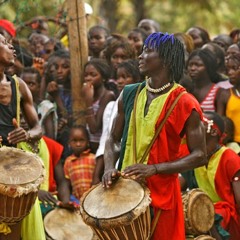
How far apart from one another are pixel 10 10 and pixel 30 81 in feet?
38.3

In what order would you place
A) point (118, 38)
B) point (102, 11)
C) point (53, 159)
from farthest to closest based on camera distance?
1. point (102, 11)
2. point (118, 38)
3. point (53, 159)

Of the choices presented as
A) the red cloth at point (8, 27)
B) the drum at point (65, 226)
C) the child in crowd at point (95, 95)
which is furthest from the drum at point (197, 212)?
the red cloth at point (8, 27)

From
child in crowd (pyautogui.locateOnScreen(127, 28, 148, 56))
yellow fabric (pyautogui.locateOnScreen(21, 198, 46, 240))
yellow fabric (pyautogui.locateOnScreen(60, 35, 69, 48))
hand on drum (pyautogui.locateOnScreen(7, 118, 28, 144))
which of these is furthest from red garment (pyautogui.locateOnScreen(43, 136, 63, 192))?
yellow fabric (pyautogui.locateOnScreen(60, 35, 69, 48))

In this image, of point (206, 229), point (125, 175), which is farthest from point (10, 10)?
point (125, 175)

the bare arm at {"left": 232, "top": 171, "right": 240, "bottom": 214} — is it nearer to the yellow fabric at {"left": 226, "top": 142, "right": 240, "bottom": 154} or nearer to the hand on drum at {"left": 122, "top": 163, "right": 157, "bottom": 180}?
the yellow fabric at {"left": 226, "top": 142, "right": 240, "bottom": 154}

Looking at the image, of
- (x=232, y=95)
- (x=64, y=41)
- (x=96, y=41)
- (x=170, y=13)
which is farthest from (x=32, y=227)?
(x=170, y=13)

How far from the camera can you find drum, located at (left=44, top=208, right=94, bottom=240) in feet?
27.7

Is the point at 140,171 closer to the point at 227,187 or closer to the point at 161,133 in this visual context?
the point at 161,133

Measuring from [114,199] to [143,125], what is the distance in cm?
59

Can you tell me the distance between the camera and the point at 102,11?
19.7 m

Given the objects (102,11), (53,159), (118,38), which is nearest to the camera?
(53,159)

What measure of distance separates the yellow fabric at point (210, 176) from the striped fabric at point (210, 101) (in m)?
1.32

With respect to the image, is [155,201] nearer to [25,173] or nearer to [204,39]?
[25,173]

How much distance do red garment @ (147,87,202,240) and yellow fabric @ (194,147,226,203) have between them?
5.87 ft
